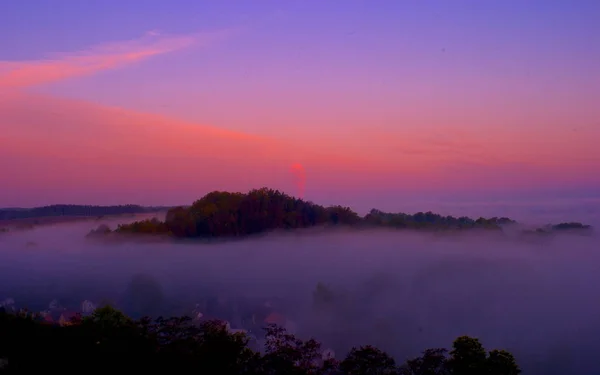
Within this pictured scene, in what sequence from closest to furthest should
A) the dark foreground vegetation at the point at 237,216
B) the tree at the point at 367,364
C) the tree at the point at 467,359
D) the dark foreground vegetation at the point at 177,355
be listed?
the dark foreground vegetation at the point at 177,355 → the tree at the point at 367,364 → the tree at the point at 467,359 → the dark foreground vegetation at the point at 237,216

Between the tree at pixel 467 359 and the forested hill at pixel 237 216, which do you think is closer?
the tree at pixel 467 359

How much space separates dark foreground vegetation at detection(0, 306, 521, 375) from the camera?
2205cm

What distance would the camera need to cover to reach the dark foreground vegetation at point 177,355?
22.0 meters

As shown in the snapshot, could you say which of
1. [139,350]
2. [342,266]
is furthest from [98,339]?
[342,266]

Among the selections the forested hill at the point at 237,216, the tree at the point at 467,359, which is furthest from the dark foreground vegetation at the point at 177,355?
the forested hill at the point at 237,216

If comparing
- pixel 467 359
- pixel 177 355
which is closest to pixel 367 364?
pixel 467 359

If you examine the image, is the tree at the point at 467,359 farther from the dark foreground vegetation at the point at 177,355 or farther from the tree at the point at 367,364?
the tree at the point at 367,364

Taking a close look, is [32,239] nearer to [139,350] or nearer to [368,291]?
[368,291]

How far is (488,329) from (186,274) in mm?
38780

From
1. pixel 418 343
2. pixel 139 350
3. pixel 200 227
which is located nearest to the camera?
pixel 139 350

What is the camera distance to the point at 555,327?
84812mm

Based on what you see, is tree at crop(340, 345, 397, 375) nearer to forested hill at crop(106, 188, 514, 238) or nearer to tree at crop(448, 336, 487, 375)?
tree at crop(448, 336, 487, 375)


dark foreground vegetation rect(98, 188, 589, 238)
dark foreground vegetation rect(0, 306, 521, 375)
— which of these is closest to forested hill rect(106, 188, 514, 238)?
dark foreground vegetation rect(98, 188, 589, 238)

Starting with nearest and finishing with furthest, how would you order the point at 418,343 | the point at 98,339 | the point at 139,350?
the point at 139,350, the point at 98,339, the point at 418,343
